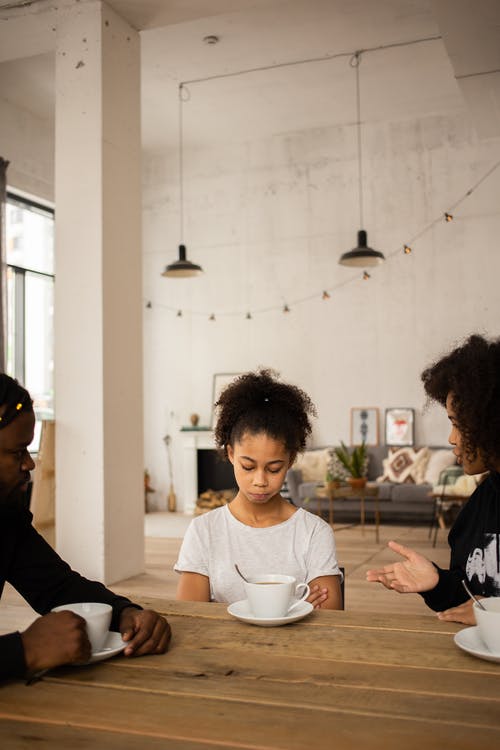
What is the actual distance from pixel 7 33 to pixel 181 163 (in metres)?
4.21

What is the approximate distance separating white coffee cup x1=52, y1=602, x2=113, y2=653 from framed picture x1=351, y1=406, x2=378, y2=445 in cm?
675

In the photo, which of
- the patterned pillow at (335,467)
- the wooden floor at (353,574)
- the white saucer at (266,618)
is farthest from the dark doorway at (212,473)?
the white saucer at (266,618)

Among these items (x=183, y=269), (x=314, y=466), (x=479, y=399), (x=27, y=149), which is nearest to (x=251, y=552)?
(x=479, y=399)

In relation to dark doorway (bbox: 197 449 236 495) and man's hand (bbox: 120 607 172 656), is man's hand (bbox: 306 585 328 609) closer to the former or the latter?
man's hand (bbox: 120 607 172 656)

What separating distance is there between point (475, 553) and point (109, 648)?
84cm

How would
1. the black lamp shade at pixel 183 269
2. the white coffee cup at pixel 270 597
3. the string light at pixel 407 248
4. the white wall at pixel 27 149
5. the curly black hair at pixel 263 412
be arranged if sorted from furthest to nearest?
the string light at pixel 407 248 → the white wall at pixel 27 149 → the black lamp shade at pixel 183 269 → the curly black hair at pixel 263 412 → the white coffee cup at pixel 270 597

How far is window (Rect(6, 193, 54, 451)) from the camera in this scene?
7.21 m

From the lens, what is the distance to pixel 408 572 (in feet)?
4.93

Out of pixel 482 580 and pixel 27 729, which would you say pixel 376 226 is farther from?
pixel 27 729

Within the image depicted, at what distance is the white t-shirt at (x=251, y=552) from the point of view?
1.74 metres

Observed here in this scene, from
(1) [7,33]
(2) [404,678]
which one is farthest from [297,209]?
(2) [404,678]

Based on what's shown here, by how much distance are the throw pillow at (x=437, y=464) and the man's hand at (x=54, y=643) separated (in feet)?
20.5

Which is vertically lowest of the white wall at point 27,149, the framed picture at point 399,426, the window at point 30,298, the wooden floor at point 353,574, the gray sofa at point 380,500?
the wooden floor at point 353,574

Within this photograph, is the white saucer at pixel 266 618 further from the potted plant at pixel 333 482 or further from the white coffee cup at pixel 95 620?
the potted plant at pixel 333 482
